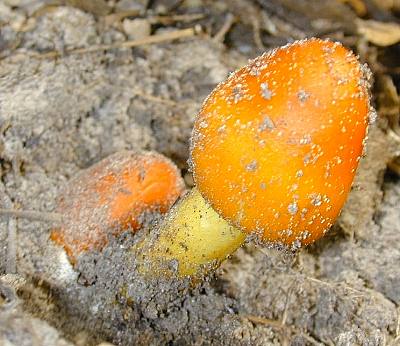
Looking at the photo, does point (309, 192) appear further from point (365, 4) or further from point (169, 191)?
point (365, 4)

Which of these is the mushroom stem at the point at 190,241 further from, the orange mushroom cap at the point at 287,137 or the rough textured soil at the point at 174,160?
the orange mushroom cap at the point at 287,137

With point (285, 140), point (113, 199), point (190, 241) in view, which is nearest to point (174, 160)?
point (113, 199)

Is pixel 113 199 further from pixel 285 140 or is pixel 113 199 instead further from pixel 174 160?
pixel 285 140

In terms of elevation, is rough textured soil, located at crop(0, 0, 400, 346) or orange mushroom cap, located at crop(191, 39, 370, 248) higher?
orange mushroom cap, located at crop(191, 39, 370, 248)

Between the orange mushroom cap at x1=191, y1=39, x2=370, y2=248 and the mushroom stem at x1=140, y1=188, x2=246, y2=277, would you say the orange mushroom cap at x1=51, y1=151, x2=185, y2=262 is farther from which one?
the orange mushroom cap at x1=191, y1=39, x2=370, y2=248

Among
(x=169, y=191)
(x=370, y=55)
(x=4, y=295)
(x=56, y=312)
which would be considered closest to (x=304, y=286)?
(x=169, y=191)

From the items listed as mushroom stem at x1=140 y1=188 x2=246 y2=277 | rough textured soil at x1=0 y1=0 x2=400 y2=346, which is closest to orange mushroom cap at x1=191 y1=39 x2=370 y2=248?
mushroom stem at x1=140 y1=188 x2=246 y2=277
